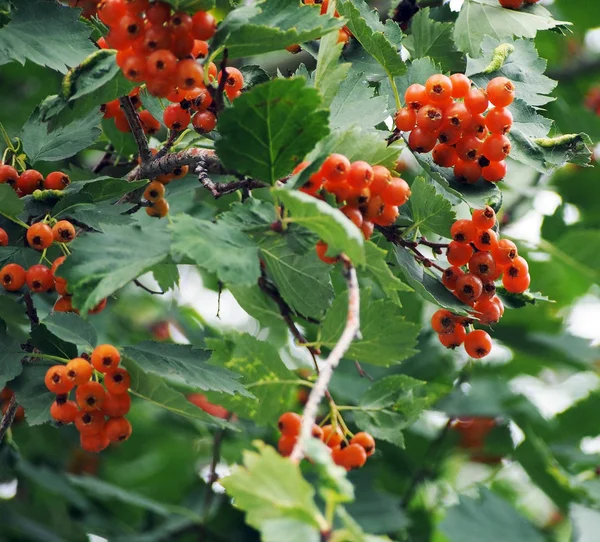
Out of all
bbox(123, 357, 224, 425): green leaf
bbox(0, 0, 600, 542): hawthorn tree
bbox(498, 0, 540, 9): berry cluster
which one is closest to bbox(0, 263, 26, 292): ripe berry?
bbox(0, 0, 600, 542): hawthorn tree

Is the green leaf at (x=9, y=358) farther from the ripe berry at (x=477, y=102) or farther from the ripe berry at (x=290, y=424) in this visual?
the ripe berry at (x=477, y=102)

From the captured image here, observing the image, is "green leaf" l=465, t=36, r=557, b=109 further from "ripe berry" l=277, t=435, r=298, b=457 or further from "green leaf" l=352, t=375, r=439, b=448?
"ripe berry" l=277, t=435, r=298, b=457

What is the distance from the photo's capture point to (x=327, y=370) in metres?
1.04

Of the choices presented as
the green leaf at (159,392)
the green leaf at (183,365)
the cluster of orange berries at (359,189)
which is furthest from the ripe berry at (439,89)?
the green leaf at (159,392)

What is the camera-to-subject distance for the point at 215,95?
58.7 inches

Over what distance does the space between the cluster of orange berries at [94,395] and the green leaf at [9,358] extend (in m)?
0.09

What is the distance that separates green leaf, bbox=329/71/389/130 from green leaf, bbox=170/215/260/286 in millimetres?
415

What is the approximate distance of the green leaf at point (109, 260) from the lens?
4.49ft

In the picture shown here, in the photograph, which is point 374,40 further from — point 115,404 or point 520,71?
point 115,404

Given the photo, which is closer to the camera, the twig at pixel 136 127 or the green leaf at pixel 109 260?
the green leaf at pixel 109 260

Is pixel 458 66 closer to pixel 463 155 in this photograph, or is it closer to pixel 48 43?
pixel 463 155

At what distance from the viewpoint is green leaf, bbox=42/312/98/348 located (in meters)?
1.71

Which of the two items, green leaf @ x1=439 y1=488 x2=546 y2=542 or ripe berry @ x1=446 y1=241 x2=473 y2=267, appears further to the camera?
green leaf @ x1=439 y1=488 x2=546 y2=542

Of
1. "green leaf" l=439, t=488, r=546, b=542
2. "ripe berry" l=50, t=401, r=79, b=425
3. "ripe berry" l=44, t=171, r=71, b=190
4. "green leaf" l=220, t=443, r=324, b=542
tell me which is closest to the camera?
"green leaf" l=220, t=443, r=324, b=542
